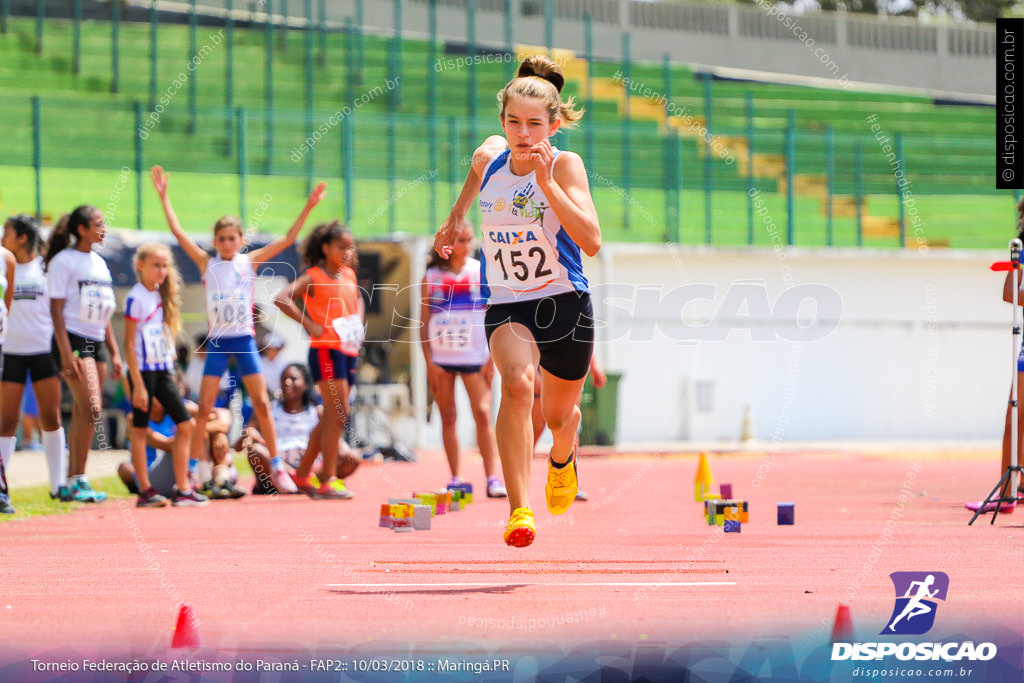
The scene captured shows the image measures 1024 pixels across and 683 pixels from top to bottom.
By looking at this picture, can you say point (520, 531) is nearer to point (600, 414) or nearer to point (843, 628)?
point (843, 628)

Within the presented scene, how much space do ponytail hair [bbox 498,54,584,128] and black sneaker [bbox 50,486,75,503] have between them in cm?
525

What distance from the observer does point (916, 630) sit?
4129 mm

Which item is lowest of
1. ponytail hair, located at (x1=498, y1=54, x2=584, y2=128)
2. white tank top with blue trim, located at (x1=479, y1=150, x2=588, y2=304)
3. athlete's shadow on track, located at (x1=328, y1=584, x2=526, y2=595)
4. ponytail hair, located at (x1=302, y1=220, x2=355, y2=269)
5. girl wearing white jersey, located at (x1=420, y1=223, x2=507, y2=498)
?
athlete's shadow on track, located at (x1=328, y1=584, x2=526, y2=595)

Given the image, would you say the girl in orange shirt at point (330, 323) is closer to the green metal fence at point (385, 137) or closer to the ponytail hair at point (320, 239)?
the ponytail hair at point (320, 239)

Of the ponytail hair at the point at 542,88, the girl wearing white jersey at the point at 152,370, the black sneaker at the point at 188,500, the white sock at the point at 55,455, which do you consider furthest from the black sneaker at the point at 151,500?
the ponytail hair at the point at 542,88

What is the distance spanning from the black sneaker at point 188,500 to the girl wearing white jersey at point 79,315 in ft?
1.90

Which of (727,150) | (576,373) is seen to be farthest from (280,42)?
(576,373)

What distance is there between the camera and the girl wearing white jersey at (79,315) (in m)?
9.70

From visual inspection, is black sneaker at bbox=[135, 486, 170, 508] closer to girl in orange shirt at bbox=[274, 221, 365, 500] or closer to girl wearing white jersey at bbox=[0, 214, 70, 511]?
girl wearing white jersey at bbox=[0, 214, 70, 511]

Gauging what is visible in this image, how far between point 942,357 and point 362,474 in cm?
A: 1062

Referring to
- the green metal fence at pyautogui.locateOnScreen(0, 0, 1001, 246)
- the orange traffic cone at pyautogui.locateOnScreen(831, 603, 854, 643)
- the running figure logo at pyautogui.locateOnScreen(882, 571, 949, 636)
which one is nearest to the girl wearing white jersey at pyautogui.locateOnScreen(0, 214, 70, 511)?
the running figure logo at pyautogui.locateOnScreen(882, 571, 949, 636)

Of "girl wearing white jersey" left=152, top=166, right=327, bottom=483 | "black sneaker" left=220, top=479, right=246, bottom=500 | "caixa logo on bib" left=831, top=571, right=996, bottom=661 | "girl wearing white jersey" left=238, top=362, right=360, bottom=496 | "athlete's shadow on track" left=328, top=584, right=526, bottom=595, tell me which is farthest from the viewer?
"girl wearing white jersey" left=238, top=362, right=360, bottom=496

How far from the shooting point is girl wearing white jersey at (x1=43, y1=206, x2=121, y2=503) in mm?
9695

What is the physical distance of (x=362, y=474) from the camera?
1355 centimetres
